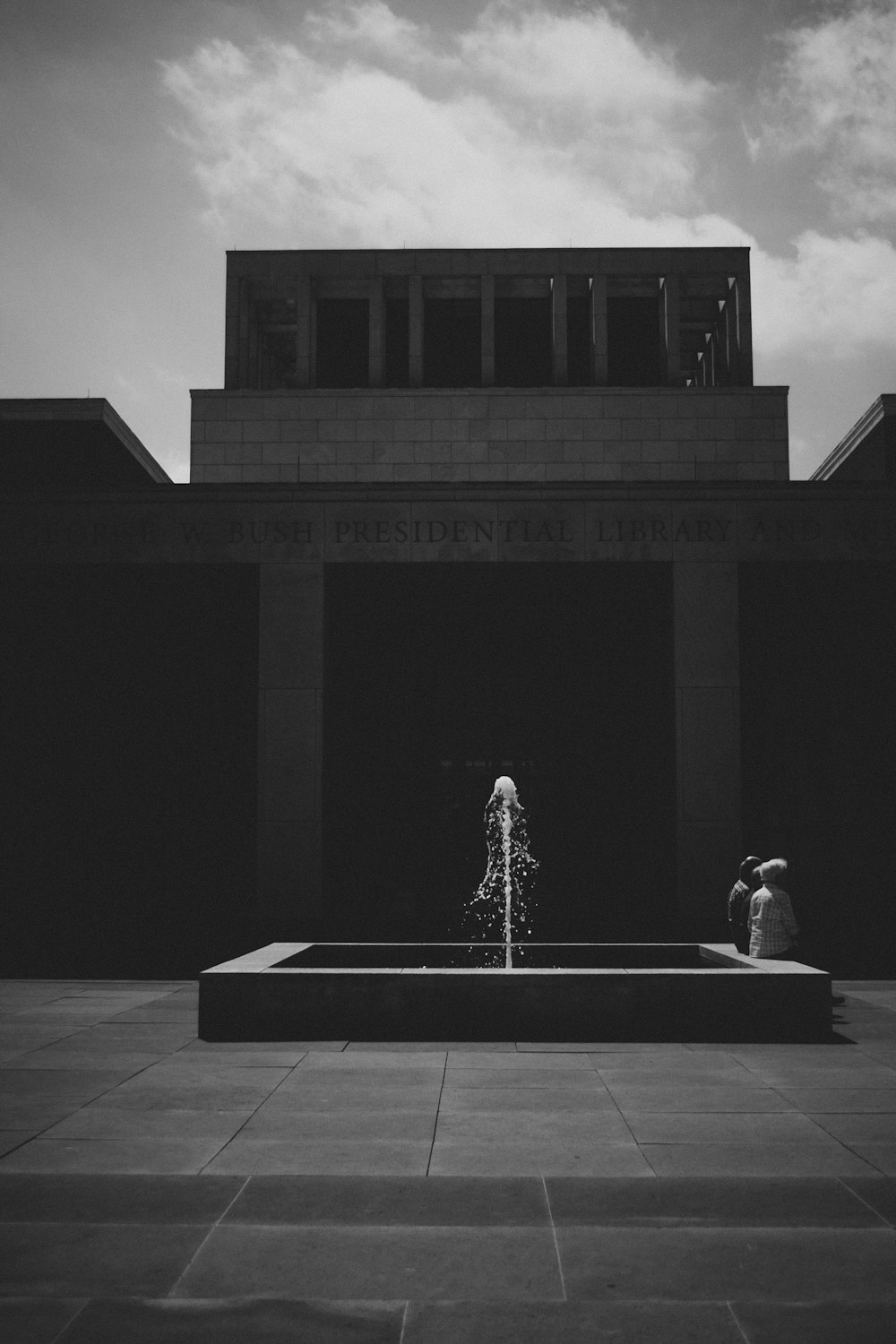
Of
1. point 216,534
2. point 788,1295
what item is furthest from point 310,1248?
point 216,534

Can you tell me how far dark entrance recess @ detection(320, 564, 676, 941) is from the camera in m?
21.9

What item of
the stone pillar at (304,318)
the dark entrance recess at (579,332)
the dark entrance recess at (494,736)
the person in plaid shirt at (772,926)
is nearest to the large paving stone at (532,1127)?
the person in plaid shirt at (772,926)

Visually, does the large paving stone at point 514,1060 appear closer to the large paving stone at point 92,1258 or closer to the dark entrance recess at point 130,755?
the large paving stone at point 92,1258

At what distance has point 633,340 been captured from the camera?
32.9 m

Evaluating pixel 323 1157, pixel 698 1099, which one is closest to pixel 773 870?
pixel 698 1099

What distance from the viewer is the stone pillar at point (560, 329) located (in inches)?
1195

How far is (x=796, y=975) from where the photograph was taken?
11.8 metres

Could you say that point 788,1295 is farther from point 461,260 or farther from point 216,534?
point 461,260

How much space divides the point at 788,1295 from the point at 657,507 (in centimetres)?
1773

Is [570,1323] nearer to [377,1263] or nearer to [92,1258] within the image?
[377,1263]

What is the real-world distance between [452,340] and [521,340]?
1.96 meters

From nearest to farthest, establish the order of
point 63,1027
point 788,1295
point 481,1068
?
point 788,1295 < point 481,1068 < point 63,1027

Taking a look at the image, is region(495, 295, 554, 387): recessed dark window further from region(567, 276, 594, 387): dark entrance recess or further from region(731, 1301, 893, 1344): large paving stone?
region(731, 1301, 893, 1344): large paving stone

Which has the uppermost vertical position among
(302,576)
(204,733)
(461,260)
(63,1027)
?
(461,260)
